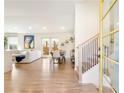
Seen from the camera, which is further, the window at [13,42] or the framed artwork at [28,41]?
the window at [13,42]

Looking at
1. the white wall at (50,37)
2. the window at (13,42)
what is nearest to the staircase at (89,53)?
the white wall at (50,37)

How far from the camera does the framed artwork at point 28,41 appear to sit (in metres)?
19.8

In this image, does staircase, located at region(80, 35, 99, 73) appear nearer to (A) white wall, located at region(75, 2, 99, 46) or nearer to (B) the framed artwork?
(A) white wall, located at region(75, 2, 99, 46)

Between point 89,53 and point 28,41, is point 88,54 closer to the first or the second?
point 89,53

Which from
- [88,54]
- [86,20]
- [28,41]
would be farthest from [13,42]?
[88,54]

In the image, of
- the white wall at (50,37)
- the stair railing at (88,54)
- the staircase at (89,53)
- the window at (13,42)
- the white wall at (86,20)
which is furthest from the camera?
the window at (13,42)

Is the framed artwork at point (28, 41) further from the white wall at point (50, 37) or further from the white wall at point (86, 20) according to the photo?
the white wall at point (86, 20)

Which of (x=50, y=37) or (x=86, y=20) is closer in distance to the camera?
(x=86, y=20)

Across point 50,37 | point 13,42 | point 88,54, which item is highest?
point 50,37

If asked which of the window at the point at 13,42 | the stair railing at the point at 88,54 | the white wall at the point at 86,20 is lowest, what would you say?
the stair railing at the point at 88,54

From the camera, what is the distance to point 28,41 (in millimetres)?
19859

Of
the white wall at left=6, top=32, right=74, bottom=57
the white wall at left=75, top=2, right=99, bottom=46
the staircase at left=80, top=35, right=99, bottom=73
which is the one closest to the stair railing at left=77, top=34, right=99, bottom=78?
the staircase at left=80, top=35, right=99, bottom=73

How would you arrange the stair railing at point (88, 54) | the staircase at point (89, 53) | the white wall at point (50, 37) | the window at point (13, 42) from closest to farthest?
the stair railing at point (88, 54) → the staircase at point (89, 53) → the white wall at point (50, 37) → the window at point (13, 42)
